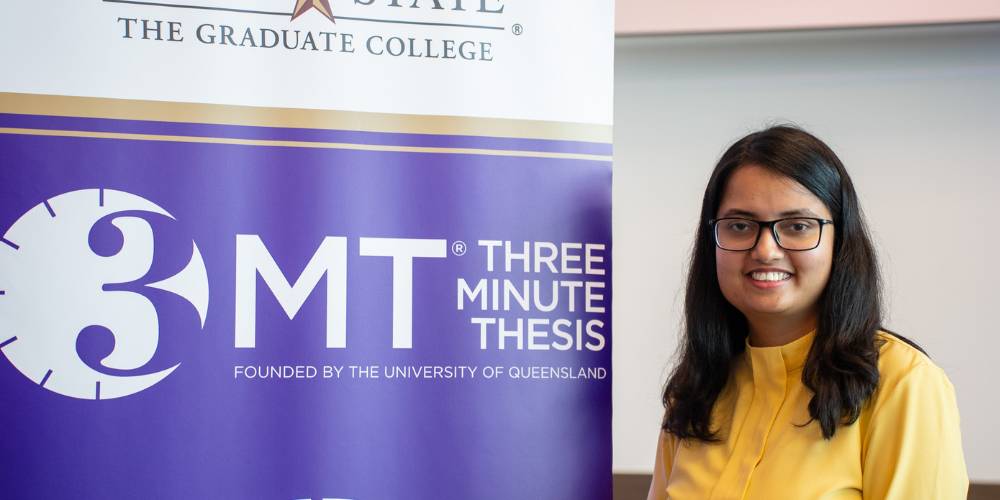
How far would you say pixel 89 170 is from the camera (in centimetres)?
187

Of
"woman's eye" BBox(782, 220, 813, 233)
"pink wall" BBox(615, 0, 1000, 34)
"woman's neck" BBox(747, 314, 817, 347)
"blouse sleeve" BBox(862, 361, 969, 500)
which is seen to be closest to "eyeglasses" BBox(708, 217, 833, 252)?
"woman's eye" BBox(782, 220, 813, 233)

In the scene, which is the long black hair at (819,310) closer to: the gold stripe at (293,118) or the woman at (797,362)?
the woman at (797,362)

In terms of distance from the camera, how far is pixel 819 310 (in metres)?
1.73

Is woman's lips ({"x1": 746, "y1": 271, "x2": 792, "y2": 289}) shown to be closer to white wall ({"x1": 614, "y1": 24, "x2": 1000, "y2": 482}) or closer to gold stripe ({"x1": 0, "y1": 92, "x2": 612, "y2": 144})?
gold stripe ({"x1": 0, "y1": 92, "x2": 612, "y2": 144})

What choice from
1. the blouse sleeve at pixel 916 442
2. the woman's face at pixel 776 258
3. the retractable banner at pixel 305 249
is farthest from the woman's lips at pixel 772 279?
the retractable banner at pixel 305 249

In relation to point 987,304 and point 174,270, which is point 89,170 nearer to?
point 174,270

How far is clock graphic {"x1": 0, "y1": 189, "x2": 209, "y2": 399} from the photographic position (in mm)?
1830

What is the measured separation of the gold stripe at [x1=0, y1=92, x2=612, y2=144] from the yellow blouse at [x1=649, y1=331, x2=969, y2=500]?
0.61 metres

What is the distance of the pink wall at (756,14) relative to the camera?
3.06 meters

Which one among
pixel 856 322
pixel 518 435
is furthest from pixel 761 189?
pixel 518 435

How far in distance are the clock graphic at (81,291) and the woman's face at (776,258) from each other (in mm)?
1050

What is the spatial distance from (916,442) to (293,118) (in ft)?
4.27

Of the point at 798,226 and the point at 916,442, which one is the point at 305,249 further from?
the point at 916,442

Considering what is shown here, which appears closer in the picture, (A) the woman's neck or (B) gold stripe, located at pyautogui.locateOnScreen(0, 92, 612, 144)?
(A) the woman's neck
